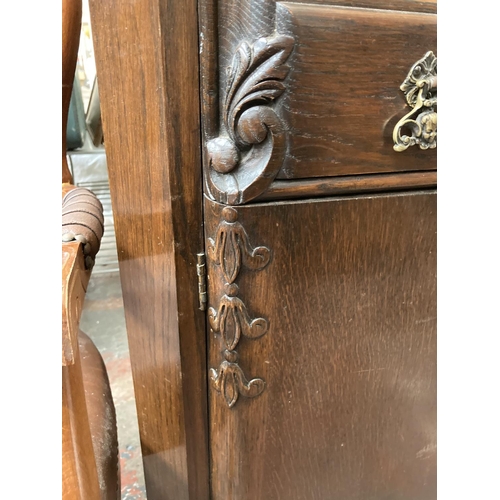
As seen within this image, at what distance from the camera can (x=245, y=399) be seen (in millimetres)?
415

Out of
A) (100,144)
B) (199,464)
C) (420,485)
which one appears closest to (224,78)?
(199,464)

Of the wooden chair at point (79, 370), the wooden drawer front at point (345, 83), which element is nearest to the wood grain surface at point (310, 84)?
the wooden drawer front at point (345, 83)

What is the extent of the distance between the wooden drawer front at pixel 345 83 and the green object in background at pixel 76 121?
3.06ft

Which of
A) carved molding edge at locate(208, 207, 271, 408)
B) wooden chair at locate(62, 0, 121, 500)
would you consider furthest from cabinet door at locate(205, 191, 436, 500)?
wooden chair at locate(62, 0, 121, 500)

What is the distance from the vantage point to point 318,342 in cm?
43

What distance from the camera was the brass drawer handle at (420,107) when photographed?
38 centimetres

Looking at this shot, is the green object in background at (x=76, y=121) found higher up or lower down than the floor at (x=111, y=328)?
higher up

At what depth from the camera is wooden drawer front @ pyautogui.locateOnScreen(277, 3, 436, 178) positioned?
34cm

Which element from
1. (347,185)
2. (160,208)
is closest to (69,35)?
(160,208)

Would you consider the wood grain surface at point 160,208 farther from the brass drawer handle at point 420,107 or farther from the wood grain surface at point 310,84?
the brass drawer handle at point 420,107

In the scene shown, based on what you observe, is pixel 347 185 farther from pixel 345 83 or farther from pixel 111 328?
pixel 111 328

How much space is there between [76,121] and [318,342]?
3.24 ft

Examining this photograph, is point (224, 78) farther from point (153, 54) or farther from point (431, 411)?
point (431, 411)

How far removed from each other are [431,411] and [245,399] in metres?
0.24
